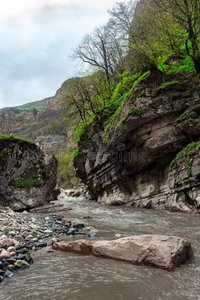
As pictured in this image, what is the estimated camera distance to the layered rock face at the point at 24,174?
13376 millimetres

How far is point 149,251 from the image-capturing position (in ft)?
12.4

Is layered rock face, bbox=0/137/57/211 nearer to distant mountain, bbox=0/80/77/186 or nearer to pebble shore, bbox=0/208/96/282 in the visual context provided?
pebble shore, bbox=0/208/96/282

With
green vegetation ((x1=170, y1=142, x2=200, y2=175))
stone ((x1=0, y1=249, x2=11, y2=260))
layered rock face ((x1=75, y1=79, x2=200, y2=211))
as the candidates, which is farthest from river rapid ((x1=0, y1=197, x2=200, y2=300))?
layered rock face ((x1=75, y1=79, x2=200, y2=211))

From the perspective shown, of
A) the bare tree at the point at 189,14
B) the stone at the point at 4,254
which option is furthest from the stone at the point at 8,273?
the bare tree at the point at 189,14

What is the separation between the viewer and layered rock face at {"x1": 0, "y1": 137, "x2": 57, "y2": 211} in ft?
43.9

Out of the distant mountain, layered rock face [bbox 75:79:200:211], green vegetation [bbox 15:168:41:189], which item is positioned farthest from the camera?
the distant mountain

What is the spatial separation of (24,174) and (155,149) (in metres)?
9.50

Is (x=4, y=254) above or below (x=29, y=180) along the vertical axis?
below

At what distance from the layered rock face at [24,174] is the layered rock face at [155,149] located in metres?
5.56

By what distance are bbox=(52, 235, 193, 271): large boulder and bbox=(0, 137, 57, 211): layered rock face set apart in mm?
10256

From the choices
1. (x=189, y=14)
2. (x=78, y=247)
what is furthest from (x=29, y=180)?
(x=189, y=14)

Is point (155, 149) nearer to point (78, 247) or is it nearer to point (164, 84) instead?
point (164, 84)

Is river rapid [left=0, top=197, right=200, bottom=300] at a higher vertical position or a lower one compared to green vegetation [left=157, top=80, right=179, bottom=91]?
lower

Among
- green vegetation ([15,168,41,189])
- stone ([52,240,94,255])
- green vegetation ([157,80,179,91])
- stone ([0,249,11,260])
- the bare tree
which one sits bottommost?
stone ([52,240,94,255])
